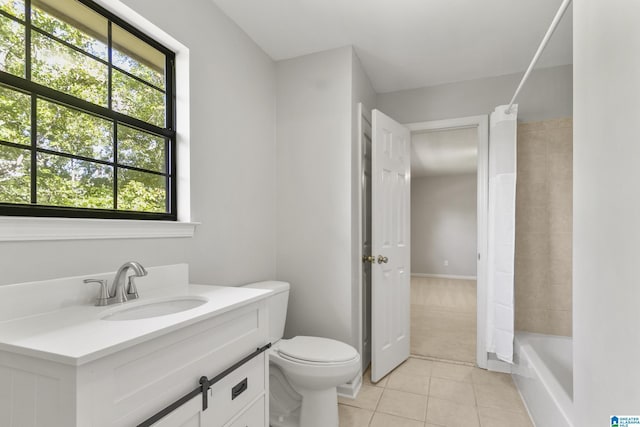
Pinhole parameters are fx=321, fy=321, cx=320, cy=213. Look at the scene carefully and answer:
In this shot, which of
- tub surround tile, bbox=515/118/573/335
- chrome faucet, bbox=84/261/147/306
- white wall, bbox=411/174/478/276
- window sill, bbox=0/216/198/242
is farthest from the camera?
white wall, bbox=411/174/478/276

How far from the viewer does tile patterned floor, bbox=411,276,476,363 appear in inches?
117

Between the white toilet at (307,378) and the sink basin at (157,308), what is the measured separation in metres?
0.70

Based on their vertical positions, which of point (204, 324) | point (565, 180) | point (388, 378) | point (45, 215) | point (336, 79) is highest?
point (336, 79)

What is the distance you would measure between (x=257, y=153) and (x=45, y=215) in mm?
1313

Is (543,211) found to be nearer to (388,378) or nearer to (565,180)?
(565,180)

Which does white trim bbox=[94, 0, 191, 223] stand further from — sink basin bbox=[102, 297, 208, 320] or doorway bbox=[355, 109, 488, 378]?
doorway bbox=[355, 109, 488, 378]

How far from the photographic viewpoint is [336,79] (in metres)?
2.30

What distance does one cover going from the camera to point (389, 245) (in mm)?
2549

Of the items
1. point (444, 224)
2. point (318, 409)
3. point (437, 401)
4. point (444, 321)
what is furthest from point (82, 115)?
point (444, 224)

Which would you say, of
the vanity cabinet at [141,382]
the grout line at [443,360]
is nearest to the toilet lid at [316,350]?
the vanity cabinet at [141,382]

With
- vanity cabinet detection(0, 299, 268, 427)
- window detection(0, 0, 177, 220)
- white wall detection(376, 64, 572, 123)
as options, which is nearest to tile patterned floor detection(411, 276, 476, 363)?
white wall detection(376, 64, 572, 123)

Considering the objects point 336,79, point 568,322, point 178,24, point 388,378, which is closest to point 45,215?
point 178,24

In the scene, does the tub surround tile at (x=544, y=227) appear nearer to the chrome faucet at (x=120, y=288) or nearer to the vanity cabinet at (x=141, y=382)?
the vanity cabinet at (x=141, y=382)
